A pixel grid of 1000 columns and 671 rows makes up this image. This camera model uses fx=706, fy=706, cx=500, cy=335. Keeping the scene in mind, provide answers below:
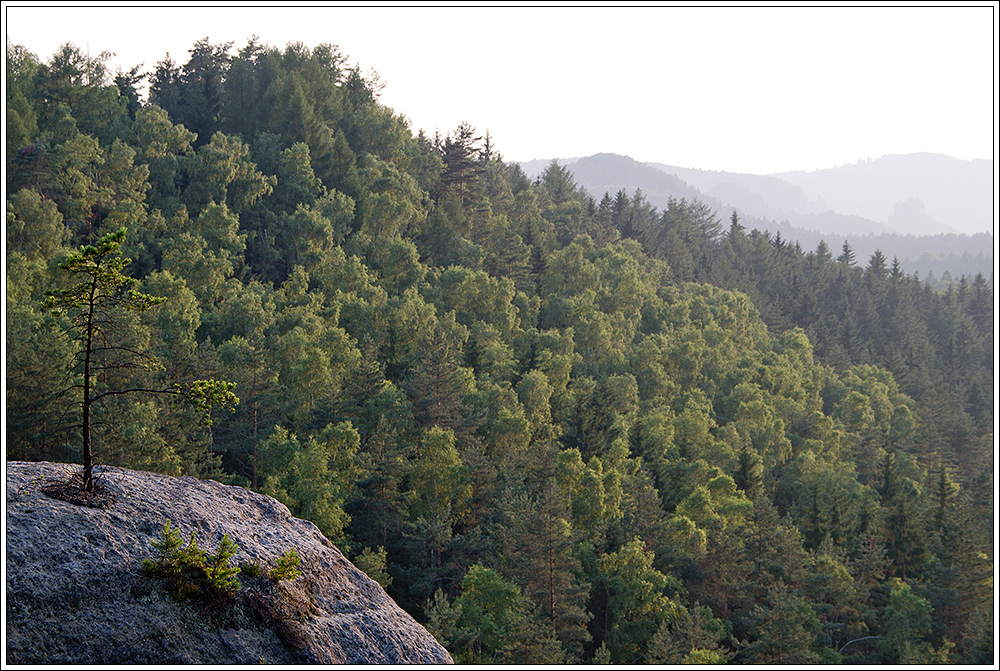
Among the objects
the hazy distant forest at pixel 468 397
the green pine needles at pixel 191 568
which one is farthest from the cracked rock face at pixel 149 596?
the hazy distant forest at pixel 468 397

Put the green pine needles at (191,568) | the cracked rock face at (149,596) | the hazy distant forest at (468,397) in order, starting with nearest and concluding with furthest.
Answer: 1. the cracked rock face at (149,596)
2. the green pine needles at (191,568)
3. the hazy distant forest at (468,397)

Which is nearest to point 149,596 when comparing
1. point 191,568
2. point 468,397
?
point 191,568

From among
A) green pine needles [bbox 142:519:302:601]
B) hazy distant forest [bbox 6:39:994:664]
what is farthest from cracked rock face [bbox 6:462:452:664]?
hazy distant forest [bbox 6:39:994:664]

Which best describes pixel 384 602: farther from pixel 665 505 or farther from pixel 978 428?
pixel 978 428

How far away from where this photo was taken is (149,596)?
1252cm

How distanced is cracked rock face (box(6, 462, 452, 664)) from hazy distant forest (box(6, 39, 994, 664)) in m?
3.32

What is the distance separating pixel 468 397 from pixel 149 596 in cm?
3937

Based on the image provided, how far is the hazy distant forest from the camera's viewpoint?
35.2 metres

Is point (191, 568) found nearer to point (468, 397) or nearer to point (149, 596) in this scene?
point (149, 596)

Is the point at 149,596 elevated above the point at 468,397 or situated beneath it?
elevated above

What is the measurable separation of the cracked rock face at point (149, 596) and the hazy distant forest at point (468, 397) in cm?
332

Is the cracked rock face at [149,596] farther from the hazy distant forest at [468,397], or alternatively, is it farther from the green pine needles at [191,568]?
the hazy distant forest at [468,397]

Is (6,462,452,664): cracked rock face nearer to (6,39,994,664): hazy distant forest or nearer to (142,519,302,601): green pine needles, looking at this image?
(142,519,302,601): green pine needles

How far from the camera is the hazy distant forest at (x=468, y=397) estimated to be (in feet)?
115
